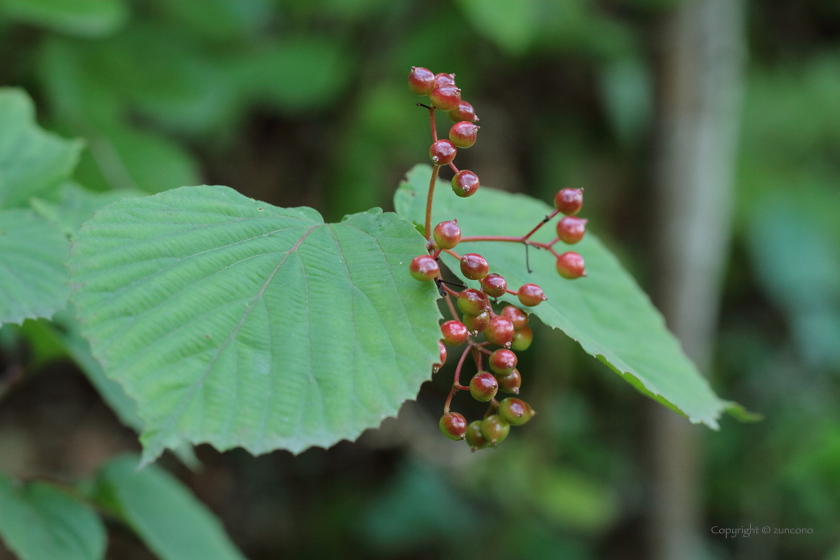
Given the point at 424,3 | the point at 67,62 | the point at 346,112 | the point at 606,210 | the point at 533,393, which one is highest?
the point at 424,3

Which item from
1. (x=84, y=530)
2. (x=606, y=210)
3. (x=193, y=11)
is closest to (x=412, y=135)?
(x=193, y=11)

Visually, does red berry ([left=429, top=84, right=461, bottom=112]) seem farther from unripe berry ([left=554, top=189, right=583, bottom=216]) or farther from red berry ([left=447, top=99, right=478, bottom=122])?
unripe berry ([left=554, top=189, right=583, bottom=216])

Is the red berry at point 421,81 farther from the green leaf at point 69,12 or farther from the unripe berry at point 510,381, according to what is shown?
the green leaf at point 69,12

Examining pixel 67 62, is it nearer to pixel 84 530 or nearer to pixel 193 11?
pixel 193 11

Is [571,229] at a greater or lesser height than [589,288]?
greater

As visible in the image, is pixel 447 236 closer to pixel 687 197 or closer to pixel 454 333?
pixel 454 333

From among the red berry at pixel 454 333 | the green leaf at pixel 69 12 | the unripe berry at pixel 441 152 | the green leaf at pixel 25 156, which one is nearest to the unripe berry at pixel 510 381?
the red berry at pixel 454 333

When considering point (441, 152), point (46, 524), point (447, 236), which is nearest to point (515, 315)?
point (447, 236)
